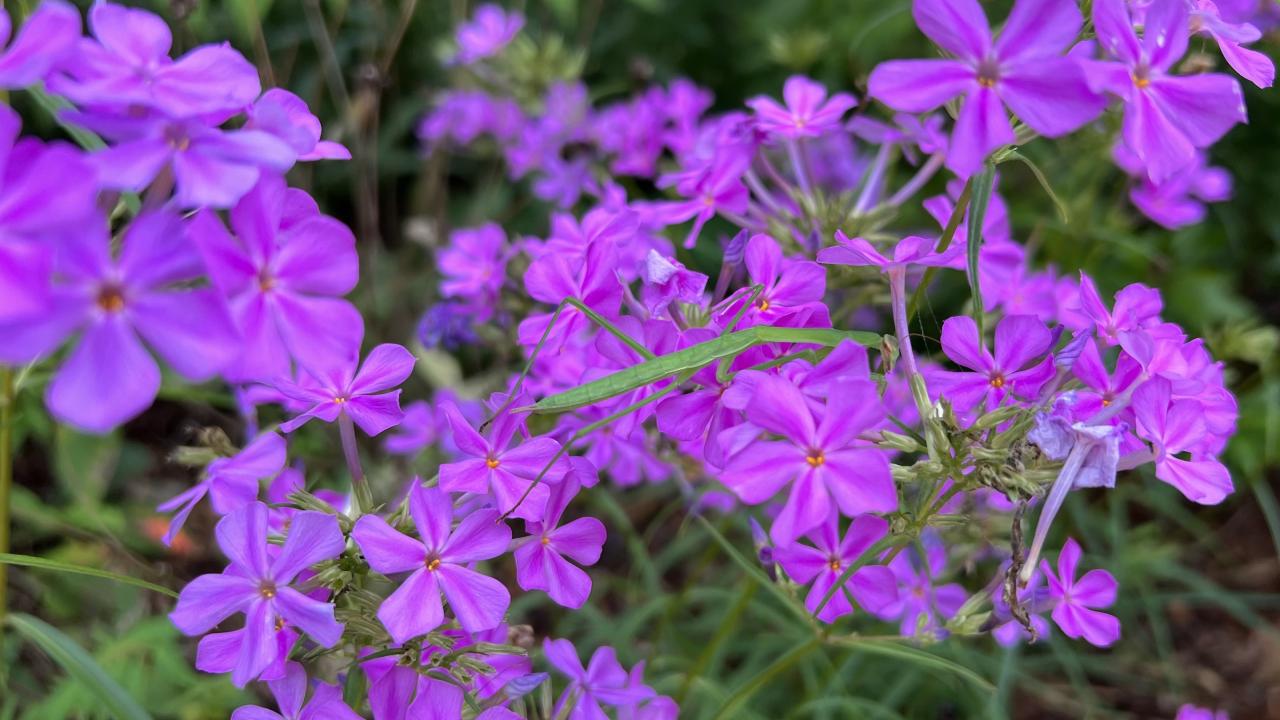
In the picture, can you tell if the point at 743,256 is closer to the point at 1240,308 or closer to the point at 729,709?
the point at 729,709

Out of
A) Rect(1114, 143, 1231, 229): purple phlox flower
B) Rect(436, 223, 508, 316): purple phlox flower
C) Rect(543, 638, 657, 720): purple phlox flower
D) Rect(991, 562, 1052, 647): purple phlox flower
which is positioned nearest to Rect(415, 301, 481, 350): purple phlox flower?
Rect(436, 223, 508, 316): purple phlox flower

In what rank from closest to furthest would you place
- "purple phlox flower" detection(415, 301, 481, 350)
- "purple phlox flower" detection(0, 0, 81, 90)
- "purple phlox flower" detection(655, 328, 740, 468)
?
"purple phlox flower" detection(0, 0, 81, 90) < "purple phlox flower" detection(655, 328, 740, 468) < "purple phlox flower" detection(415, 301, 481, 350)

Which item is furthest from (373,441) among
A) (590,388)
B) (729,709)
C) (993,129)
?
(993,129)

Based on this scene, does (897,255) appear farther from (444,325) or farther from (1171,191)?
(1171,191)

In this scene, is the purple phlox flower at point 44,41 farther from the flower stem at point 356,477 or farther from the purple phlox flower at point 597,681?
the purple phlox flower at point 597,681

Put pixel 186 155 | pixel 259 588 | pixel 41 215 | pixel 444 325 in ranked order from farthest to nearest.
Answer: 1. pixel 444 325
2. pixel 259 588
3. pixel 186 155
4. pixel 41 215

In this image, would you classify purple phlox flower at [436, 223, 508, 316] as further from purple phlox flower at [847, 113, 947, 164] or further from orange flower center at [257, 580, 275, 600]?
orange flower center at [257, 580, 275, 600]

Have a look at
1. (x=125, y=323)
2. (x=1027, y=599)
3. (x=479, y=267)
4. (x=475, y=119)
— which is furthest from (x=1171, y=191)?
(x=125, y=323)

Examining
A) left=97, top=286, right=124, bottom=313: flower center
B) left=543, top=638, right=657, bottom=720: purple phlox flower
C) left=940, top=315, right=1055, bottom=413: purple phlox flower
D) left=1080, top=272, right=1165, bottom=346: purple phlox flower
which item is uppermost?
left=97, top=286, right=124, bottom=313: flower center

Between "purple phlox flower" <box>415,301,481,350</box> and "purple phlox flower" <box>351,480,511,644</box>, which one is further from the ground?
"purple phlox flower" <box>351,480,511,644</box>
